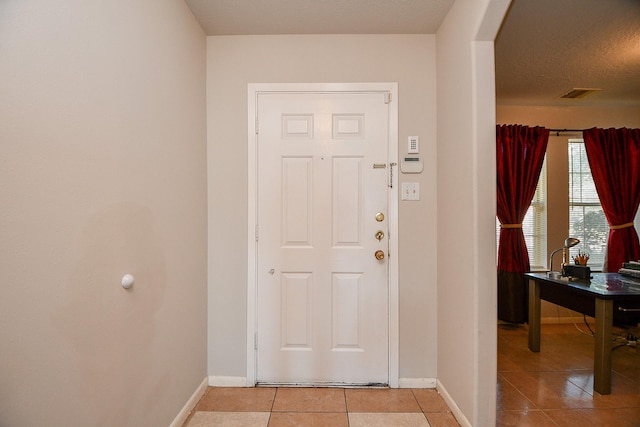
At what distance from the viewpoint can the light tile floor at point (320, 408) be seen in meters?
1.86

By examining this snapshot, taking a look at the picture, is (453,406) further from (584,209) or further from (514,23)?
(584,209)

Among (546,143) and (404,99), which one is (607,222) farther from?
(404,99)

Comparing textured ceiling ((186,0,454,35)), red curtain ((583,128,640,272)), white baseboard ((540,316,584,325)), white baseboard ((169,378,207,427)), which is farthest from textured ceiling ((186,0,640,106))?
white baseboard ((540,316,584,325))

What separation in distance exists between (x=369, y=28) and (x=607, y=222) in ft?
12.6

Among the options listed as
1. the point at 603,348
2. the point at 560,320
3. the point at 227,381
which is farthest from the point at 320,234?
the point at 560,320

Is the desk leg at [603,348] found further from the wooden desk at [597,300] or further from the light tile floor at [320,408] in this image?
the light tile floor at [320,408]

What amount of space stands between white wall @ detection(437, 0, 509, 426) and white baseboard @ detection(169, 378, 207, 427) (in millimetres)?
1670

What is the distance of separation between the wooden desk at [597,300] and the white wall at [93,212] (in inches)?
115

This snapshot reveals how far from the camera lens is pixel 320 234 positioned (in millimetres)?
2273

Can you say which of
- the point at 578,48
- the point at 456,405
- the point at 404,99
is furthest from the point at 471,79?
the point at 456,405

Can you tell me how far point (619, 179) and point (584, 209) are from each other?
47cm

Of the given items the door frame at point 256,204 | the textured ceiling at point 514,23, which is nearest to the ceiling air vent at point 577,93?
the textured ceiling at point 514,23

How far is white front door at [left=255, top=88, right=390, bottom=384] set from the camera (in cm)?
225

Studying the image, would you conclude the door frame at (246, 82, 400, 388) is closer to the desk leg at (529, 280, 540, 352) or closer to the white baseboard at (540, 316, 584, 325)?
the desk leg at (529, 280, 540, 352)
